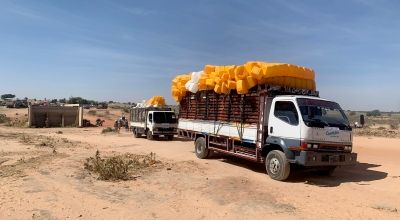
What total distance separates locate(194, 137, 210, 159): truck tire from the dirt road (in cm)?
222

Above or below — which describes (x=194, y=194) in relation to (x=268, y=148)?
below

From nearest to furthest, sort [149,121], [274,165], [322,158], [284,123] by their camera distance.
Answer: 1. [322,158]
2. [284,123]
3. [274,165]
4. [149,121]

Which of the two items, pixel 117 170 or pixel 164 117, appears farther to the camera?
pixel 164 117

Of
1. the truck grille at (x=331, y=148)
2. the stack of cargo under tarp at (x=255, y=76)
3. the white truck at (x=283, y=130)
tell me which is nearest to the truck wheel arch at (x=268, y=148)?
the white truck at (x=283, y=130)

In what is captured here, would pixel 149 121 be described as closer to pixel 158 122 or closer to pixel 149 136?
pixel 158 122

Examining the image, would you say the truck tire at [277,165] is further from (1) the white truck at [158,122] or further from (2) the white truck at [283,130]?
(1) the white truck at [158,122]

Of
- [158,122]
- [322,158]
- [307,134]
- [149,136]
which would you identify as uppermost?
[158,122]

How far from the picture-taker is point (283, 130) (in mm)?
12570

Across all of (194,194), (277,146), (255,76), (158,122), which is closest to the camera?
(194,194)

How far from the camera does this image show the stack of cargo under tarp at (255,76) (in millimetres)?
13578

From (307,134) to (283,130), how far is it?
94 centimetres

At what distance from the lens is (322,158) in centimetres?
1193

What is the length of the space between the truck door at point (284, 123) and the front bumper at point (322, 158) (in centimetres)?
40

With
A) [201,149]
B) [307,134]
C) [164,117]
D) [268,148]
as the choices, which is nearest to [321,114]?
[307,134]
